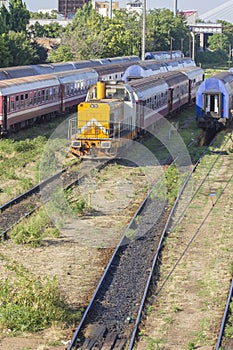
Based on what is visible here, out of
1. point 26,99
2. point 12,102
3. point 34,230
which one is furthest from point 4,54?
point 34,230

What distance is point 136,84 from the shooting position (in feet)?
93.7

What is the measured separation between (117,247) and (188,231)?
8.28 ft

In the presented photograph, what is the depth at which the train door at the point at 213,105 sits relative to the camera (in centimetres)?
3322

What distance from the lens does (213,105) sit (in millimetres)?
33562

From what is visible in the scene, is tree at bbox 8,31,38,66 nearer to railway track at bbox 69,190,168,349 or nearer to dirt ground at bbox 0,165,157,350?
dirt ground at bbox 0,165,157,350

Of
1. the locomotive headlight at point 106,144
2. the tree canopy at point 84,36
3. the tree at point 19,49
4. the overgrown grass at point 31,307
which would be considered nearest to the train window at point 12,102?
the locomotive headlight at point 106,144

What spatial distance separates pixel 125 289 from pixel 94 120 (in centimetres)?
1120

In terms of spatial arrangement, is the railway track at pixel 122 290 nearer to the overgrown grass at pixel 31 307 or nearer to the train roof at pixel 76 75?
the overgrown grass at pixel 31 307

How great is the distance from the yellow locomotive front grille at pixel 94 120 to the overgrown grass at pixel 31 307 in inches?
439

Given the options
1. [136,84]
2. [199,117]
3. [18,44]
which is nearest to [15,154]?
[136,84]

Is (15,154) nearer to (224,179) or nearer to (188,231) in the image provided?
(224,179)

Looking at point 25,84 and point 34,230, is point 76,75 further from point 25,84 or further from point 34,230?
point 34,230

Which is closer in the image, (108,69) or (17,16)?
(108,69)

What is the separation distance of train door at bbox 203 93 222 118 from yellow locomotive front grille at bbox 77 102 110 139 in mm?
10927
